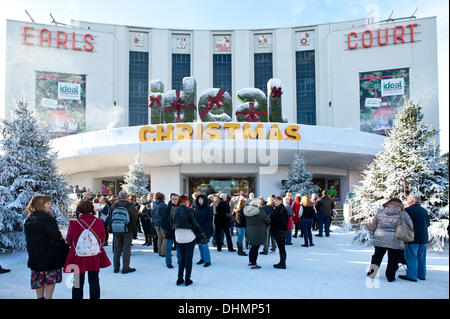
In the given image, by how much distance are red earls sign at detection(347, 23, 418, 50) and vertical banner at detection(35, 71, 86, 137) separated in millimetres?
34844

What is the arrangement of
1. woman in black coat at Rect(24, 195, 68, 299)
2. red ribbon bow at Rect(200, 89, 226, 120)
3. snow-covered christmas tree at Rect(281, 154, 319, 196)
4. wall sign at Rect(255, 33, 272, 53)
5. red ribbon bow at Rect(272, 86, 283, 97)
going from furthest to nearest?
wall sign at Rect(255, 33, 272, 53)
red ribbon bow at Rect(272, 86, 283, 97)
red ribbon bow at Rect(200, 89, 226, 120)
snow-covered christmas tree at Rect(281, 154, 319, 196)
woman in black coat at Rect(24, 195, 68, 299)

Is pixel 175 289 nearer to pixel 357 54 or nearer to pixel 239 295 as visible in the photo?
pixel 239 295

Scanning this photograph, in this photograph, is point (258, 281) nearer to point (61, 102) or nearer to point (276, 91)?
point (276, 91)

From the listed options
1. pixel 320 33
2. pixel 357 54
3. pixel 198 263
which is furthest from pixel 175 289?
pixel 320 33

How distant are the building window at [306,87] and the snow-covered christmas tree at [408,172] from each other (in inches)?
1178

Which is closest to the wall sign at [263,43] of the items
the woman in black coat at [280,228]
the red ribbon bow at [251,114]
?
the red ribbon bow at [251,114]

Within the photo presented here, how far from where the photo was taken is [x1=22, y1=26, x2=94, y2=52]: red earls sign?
35.4 metres

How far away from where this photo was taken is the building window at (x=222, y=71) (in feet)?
131

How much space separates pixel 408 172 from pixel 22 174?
12142 mm

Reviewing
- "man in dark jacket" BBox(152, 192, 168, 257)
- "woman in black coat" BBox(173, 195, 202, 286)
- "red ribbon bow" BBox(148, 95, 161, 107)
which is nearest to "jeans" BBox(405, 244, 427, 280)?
"woman in black coat" BBox(173, 195, 202, 286)

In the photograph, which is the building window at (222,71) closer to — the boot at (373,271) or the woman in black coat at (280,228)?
the woman in black coat at (280,228)

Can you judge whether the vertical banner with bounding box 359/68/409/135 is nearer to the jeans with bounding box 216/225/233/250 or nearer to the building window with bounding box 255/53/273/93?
the building window with bounding box 255/53/273/93

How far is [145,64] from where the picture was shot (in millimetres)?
40219

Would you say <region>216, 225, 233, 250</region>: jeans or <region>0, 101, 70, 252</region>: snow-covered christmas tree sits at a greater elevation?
<region>0, 101, 70, 252</region>: snow-covered christmas tree
